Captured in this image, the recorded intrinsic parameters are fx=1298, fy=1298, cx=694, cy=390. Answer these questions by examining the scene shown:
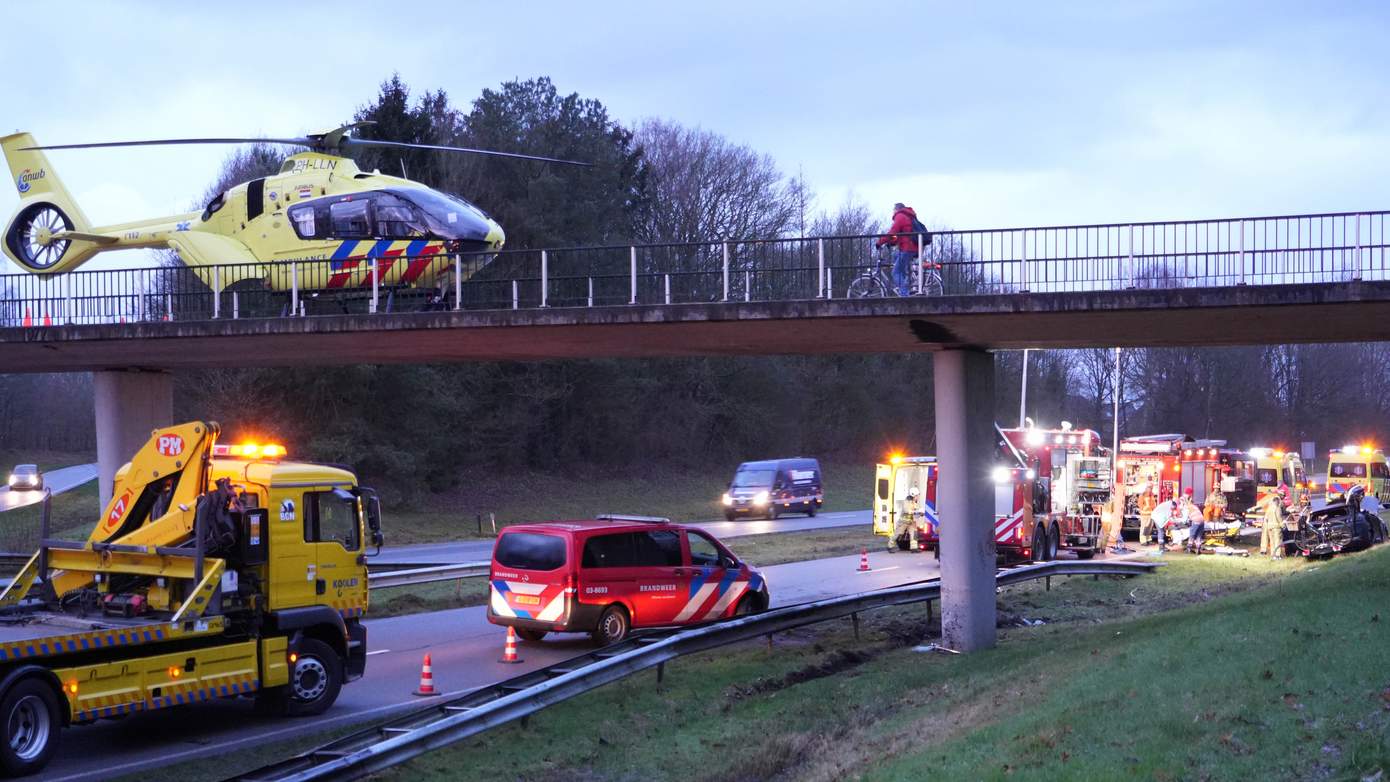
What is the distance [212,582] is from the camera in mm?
12938

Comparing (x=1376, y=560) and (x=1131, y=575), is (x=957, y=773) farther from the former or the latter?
(x=1131, y=575)

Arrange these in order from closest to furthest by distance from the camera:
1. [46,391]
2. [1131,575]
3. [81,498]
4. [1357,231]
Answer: [1357,231]
[1131,575]
[81,498]
[46,391]

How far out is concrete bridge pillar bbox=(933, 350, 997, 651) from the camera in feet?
61.5


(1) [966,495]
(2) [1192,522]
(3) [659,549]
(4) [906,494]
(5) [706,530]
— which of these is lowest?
(5) [706,530]

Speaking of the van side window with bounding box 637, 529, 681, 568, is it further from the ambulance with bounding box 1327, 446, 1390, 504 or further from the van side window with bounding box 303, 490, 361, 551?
the ambulance with bounding box 1327, 446, 1390, 504

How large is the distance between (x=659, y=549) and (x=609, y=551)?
3.15 feet

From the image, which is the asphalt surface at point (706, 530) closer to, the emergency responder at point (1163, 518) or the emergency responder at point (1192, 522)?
the emergency responder at point (1163, 518)

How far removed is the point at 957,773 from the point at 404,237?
63.9 feet

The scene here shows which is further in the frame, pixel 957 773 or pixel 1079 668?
pixel 1079 668

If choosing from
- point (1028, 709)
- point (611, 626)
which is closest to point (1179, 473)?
point (611, 626)

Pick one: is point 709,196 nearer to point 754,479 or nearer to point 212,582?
point 754,479

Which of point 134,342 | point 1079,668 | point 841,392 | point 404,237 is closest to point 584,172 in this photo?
point 841,392

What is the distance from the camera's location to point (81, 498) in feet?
145

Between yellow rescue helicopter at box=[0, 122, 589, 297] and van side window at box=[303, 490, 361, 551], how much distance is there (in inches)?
427
